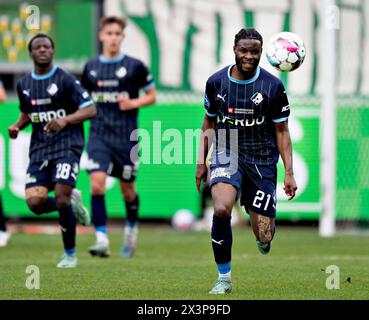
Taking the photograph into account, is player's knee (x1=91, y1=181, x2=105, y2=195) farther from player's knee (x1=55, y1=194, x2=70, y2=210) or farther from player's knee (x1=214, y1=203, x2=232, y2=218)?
player's knee (x1=214, y1=203, x2=232, y2=218)

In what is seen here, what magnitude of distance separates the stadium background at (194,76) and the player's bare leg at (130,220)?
14.5 ft

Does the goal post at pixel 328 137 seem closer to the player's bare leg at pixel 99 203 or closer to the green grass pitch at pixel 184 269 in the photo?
the green grass pitch at pixel 184 269

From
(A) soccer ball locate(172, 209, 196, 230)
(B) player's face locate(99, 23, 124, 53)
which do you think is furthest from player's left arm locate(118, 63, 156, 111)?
(A) soccer ball locate(172, 209, 196, 230)

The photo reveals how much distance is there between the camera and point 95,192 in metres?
12.1

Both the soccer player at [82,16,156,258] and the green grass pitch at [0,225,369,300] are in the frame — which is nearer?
the green grass pitch at [0,225,369,300]

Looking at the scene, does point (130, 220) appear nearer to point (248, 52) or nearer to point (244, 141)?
point (244, 141)

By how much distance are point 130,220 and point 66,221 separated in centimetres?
197

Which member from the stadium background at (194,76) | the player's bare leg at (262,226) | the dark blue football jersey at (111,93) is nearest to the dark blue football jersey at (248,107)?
the player's bare leg at (262,226)

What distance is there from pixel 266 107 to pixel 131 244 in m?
4.06

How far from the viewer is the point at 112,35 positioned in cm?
1238

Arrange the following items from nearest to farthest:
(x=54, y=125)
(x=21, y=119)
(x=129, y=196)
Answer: (x=54, y=125) < (x=21, y=119) < (x=129, y=196)

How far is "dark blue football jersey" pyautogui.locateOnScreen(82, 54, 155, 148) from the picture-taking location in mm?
12289

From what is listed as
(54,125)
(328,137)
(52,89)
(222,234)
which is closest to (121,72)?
(52,89)

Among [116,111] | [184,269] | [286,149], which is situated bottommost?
[184,269]
